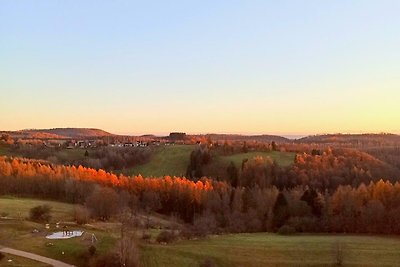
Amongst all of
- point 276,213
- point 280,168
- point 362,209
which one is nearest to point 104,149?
point 280,168

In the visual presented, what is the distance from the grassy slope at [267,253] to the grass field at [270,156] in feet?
246

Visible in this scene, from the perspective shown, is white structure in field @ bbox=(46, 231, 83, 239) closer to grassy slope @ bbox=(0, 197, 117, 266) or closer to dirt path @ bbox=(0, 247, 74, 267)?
grassy slope @ bbox=(0, 197, 117, 266)

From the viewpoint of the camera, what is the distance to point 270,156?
13688 centimetres

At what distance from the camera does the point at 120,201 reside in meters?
78.2

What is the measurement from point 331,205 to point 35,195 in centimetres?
5340

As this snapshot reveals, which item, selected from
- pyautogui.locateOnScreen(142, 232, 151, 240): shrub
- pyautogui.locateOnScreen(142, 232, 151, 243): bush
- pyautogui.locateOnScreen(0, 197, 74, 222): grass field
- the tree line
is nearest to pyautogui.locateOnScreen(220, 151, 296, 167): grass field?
the tree line

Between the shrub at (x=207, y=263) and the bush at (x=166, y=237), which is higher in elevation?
the bush at (x=166, y=237)

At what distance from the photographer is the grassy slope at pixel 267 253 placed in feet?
150

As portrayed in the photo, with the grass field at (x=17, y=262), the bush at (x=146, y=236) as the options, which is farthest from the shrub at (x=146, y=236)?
the grass field at (x=17, y=262)

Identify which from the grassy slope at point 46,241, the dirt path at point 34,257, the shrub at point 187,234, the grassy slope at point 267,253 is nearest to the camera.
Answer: the dirt path at point 34,257

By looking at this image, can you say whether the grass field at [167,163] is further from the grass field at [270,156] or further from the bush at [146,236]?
the bush at [146,236]

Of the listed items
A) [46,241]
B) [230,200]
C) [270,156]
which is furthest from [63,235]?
[270,156]

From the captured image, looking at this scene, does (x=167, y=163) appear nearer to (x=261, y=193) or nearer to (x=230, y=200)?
(x=230, y=200)

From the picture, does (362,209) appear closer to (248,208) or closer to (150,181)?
(248,208)
